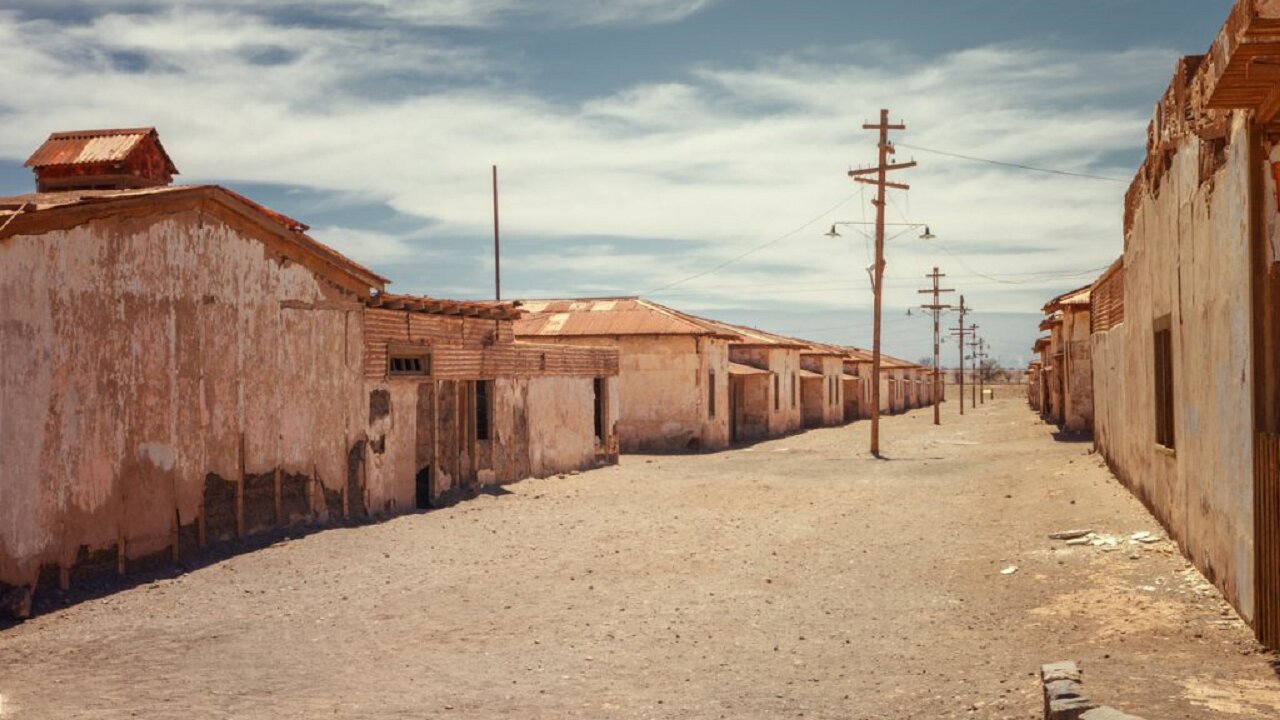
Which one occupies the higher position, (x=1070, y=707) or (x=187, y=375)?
(x=187, y=375)

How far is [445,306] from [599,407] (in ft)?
27.0

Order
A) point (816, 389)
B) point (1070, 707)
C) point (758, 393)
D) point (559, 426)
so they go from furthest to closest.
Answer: point (816, 389) < point (758, 393) < point (559, 426) < point (1070, 707)

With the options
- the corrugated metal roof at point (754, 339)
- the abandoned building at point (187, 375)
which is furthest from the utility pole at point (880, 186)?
the abandoned building at point (187, 375)

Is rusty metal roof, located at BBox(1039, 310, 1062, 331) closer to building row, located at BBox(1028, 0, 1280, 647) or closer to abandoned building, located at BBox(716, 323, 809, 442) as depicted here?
abandoned building, located at BBox(716, 323, 809, 442)

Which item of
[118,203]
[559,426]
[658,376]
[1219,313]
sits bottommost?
[559,426]

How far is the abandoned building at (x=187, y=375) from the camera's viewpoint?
32.0ft

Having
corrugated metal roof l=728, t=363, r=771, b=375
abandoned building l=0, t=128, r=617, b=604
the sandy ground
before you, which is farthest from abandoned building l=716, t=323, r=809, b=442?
the sandy ground

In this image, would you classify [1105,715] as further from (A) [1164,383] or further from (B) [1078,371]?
(B) [1078,371]

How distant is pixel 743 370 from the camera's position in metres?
36.5

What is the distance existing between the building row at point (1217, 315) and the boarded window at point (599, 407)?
13.3 meters

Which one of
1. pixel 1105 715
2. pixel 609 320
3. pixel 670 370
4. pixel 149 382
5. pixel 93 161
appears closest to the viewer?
pixel 1105 715

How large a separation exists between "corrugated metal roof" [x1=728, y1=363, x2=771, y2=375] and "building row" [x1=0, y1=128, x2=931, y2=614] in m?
14.2

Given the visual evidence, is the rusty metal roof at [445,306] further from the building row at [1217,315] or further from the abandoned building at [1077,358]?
the abandoned building at [1077,358]

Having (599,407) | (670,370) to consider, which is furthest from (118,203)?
(670,370)
